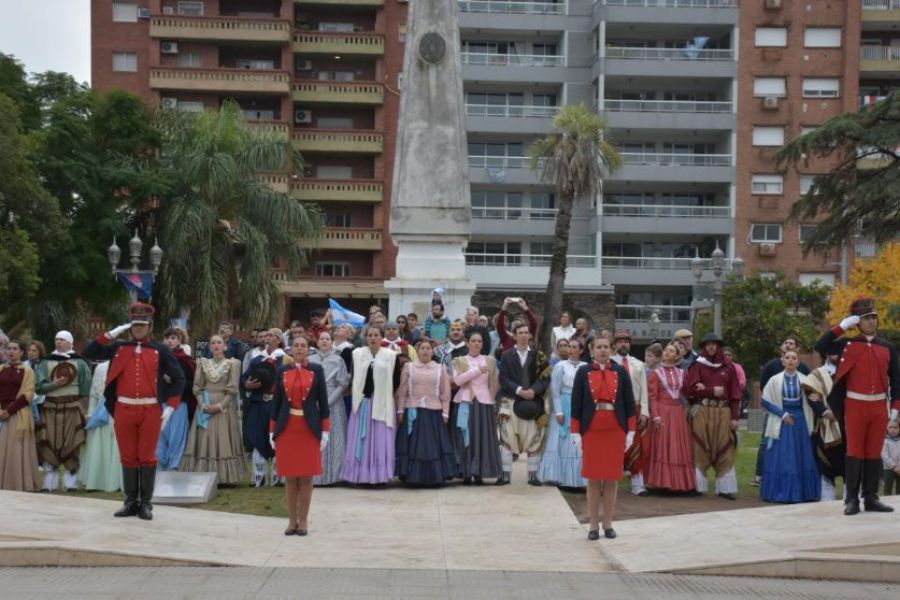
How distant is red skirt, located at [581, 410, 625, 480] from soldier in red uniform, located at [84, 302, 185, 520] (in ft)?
14.3

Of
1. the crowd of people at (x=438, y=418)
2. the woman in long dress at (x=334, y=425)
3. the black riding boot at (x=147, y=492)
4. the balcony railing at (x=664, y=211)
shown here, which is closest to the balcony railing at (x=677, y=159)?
the balcony railing at (x=664, y=211)

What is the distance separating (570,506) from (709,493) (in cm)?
233

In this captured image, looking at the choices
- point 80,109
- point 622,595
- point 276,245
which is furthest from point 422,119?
point 80,109

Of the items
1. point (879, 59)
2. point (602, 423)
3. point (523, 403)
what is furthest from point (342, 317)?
point (879, 59)

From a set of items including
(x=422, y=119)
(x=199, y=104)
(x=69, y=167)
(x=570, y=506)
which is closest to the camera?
(x=570, y=506)

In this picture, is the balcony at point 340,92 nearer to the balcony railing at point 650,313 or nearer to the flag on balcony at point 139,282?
the balcony railing at point 650,313

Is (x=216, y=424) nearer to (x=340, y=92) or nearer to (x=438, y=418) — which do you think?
(x=438, y=418)

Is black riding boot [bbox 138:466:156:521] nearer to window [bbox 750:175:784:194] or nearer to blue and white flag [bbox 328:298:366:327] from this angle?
blue and white flag [bbox 328:298:366:327]

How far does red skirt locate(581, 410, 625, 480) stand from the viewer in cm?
1157

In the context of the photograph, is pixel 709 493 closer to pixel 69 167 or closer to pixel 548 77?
pixel 69 167

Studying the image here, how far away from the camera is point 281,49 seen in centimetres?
6088

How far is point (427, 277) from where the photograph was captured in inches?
859

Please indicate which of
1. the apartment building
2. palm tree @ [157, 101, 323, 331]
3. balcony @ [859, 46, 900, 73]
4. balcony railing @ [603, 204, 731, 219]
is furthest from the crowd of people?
balcony @ [859, 46, 900, 73]

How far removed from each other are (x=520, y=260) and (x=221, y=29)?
1854cm
